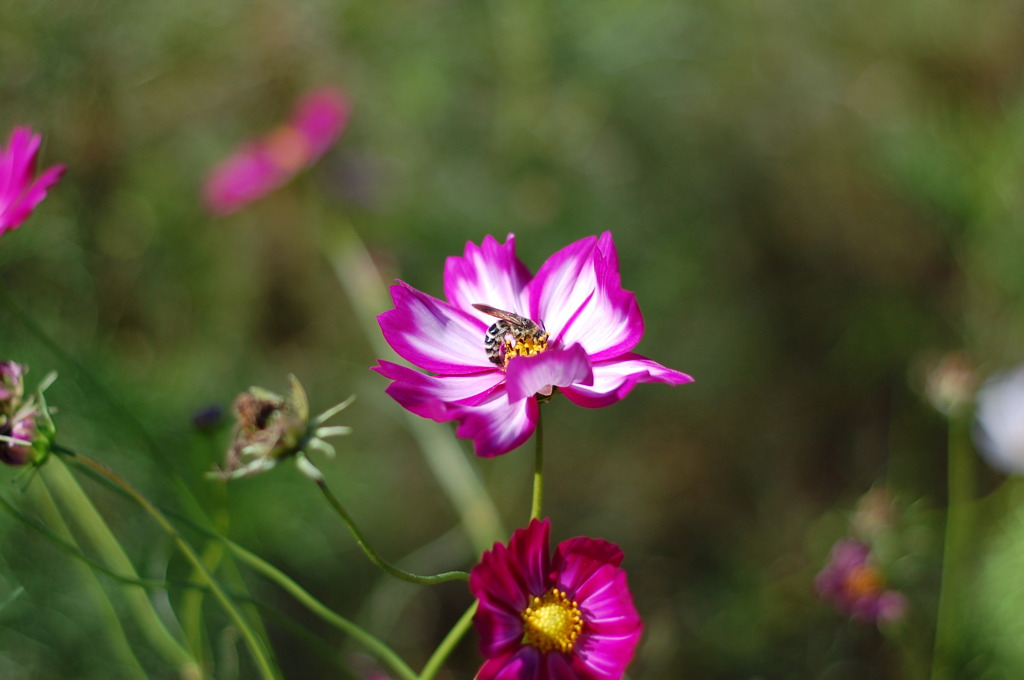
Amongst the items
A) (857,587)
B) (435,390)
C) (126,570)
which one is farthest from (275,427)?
(857,587)

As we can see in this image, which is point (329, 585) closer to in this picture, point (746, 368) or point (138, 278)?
point (138, 278)

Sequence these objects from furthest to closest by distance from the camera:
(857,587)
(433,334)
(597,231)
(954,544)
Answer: (597,231) < (954,544) < (857,587) < (433,334)

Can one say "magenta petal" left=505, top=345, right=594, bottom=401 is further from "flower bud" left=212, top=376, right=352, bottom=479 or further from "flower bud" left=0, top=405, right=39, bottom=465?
"flower bud" left=0, top=405, right=39, bottom=465

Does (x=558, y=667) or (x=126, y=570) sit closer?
(x=558, y=667)

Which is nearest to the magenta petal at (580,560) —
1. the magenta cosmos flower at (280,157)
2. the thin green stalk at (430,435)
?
the thin green stalk at (430,435)

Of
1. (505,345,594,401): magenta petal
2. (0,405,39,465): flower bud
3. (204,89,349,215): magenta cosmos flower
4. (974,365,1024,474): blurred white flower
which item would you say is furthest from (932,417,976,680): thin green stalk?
(204,89,349,215): magenta cosmos flower

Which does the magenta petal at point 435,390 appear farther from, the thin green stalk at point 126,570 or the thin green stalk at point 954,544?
the thin green stalk at point 954,544

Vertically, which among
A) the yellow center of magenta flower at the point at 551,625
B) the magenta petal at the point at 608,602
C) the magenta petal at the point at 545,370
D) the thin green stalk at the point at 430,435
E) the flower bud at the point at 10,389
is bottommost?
the flower bud at the point at 10,389

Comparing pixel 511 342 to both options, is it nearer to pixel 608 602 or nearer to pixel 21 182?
pixel 608 602
